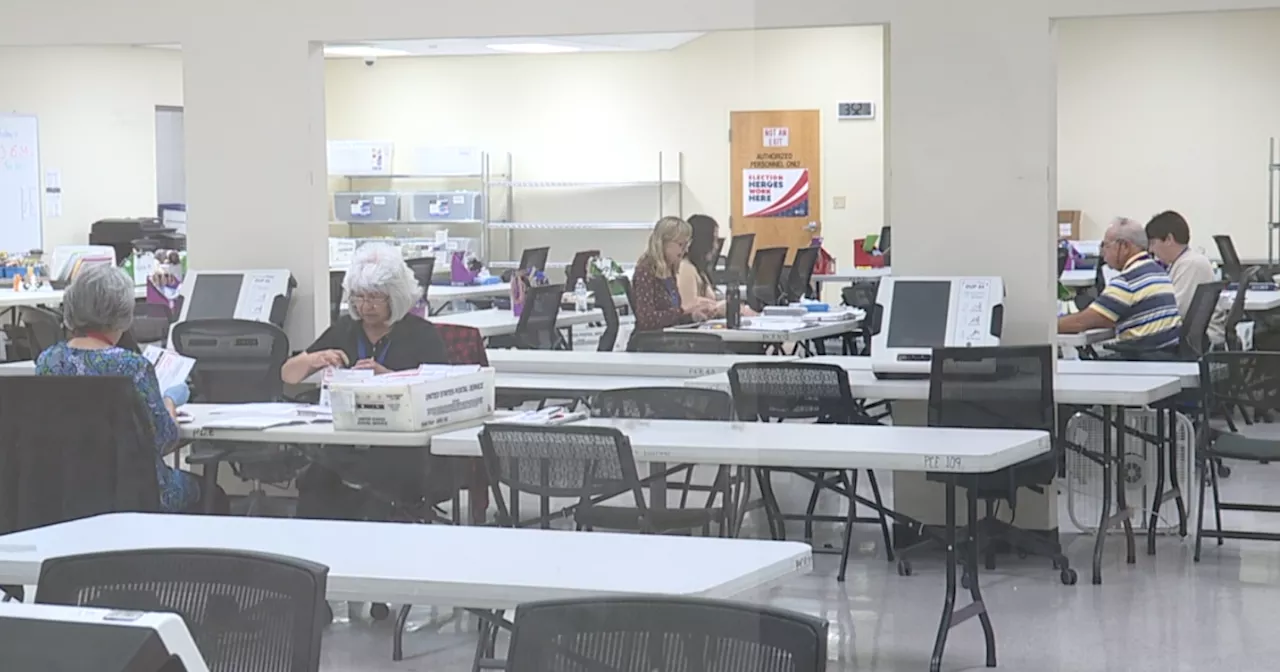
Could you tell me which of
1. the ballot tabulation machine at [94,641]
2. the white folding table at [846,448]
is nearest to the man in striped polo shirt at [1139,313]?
the white folding table at [846,448]

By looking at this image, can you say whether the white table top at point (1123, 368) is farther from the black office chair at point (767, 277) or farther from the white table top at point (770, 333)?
the black office chair at point (767, 277)

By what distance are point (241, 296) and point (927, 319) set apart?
2.96m

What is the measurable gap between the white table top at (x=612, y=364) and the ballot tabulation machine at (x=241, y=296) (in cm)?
95

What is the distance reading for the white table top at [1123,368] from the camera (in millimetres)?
6547

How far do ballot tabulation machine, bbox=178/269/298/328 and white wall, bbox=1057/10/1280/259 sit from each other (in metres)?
8.33

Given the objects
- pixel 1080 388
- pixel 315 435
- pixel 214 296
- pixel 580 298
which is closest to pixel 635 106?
pixel 580 298

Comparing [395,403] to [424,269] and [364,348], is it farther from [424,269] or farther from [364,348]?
[424,269]

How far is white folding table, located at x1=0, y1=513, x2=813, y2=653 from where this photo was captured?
9.39ft

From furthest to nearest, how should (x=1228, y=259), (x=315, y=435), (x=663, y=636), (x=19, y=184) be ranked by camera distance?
(x=19, y=184) → (x=1228, y=259) → (x=315, y=435) → (x=663, y=636)

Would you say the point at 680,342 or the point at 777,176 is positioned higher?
the point at 777,176

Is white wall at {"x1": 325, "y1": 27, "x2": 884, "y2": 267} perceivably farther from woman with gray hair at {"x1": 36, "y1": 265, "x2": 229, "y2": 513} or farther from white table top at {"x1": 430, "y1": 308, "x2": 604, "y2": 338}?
woman with gray hair at {"x1": 36, "y1": 265, "x2": 229, "y2": 513}

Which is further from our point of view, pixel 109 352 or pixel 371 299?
pixel 371 299

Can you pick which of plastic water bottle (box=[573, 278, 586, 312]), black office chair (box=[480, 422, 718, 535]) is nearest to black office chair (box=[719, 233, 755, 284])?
plastic water bottle (box=[573, 278, 586, 312])

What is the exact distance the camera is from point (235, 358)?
21.6ft
